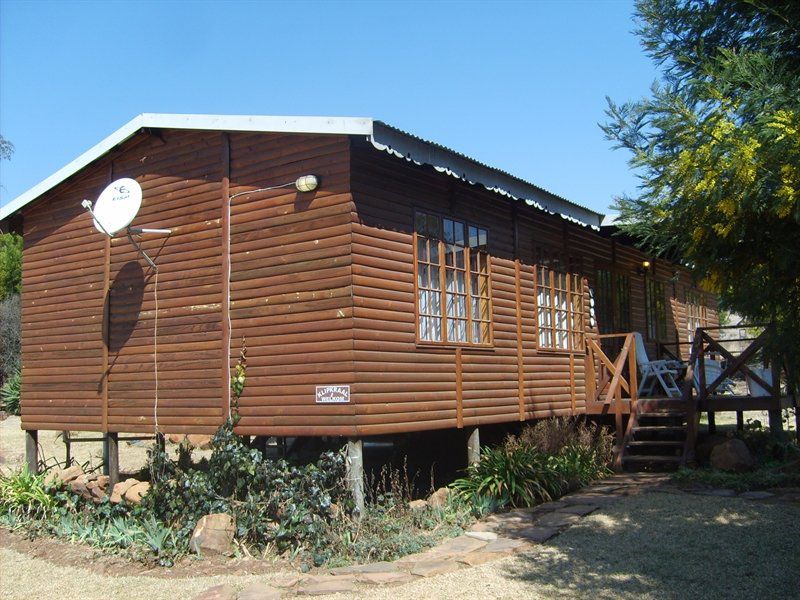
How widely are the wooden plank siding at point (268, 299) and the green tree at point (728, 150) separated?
5.84ft

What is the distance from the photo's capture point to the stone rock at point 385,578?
22.0ft

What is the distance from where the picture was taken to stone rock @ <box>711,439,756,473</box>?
10.4 m

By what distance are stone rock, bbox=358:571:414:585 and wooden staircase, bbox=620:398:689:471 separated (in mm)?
5326

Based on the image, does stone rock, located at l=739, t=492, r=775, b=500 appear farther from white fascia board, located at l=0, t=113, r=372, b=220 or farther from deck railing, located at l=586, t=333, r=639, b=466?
white fascia board, located at l=0, t=113, r=372, b=220

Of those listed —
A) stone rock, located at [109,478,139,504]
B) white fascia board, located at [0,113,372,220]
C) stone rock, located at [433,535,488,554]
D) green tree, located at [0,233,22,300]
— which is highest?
green tree, located at [0,233,22,300]

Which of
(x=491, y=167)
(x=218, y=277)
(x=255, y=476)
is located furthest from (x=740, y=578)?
(x=218, y=277)

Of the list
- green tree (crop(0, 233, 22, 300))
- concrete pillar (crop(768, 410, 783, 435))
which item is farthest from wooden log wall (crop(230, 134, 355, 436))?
green tree (crop(0, 233, 22, 300))

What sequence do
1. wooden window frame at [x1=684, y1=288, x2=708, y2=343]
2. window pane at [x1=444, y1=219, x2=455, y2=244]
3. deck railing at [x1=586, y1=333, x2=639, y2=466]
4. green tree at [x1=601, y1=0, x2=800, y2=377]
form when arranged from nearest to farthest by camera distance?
green tree at [x1=601, y1=0, x2=800, y2=377]
window pane at [x1=444, y1=219, x2=455, y2=244]
deck railing at [x1=586, y1=333, x2=639, y2=466]
wooden window frame at [x1=684, y1=288, x2=708, y2=343]

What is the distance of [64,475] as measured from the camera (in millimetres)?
11250

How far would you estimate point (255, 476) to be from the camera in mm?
8492

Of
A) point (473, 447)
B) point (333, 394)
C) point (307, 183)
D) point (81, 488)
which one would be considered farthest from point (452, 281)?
point (81, 488)

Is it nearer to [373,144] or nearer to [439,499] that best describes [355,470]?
[439,499]

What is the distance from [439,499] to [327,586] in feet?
8.57

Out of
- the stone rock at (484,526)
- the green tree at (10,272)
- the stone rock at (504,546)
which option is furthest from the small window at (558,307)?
the green tree at (10,272)
